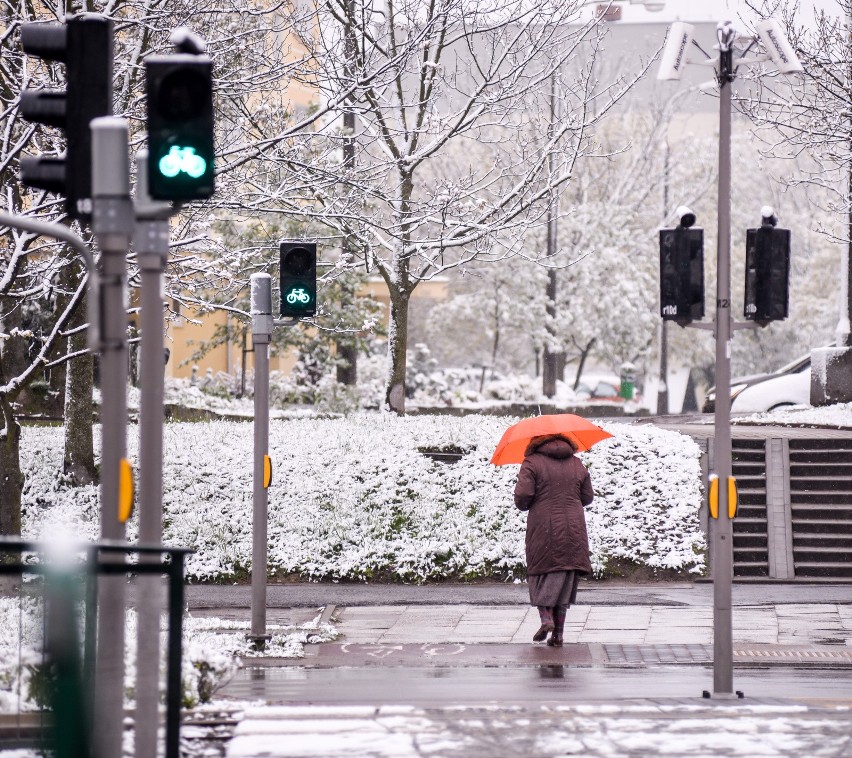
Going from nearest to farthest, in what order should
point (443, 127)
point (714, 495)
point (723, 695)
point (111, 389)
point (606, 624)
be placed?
point (111, 389), point (723, 695), point (714, 495), point (606, 624), point (443, 127)

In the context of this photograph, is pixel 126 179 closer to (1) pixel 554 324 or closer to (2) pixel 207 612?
(2) pixel 207 612

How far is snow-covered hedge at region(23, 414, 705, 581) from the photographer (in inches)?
605

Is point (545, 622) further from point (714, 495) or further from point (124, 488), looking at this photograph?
Result: point (124, 488)

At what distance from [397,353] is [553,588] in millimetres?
9408

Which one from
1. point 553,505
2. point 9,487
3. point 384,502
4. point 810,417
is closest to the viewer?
point 553,505

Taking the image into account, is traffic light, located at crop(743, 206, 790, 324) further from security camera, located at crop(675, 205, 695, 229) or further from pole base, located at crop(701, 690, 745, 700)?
pole base, located at crop(701, 690, 745, 700)

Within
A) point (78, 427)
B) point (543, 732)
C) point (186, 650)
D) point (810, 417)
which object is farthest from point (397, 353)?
point (543, 732)

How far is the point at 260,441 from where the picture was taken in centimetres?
1109

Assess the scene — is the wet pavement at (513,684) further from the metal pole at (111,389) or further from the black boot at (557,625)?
the metal pole at (111,389)

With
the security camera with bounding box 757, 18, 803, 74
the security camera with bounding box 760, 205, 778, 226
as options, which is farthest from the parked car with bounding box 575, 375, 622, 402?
the security camera with bounding box 760, 205, 778, 226

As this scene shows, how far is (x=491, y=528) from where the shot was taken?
52.0ft

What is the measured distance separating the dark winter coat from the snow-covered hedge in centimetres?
403

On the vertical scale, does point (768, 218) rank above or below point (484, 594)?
above

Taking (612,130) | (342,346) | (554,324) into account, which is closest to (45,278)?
(342,346)
